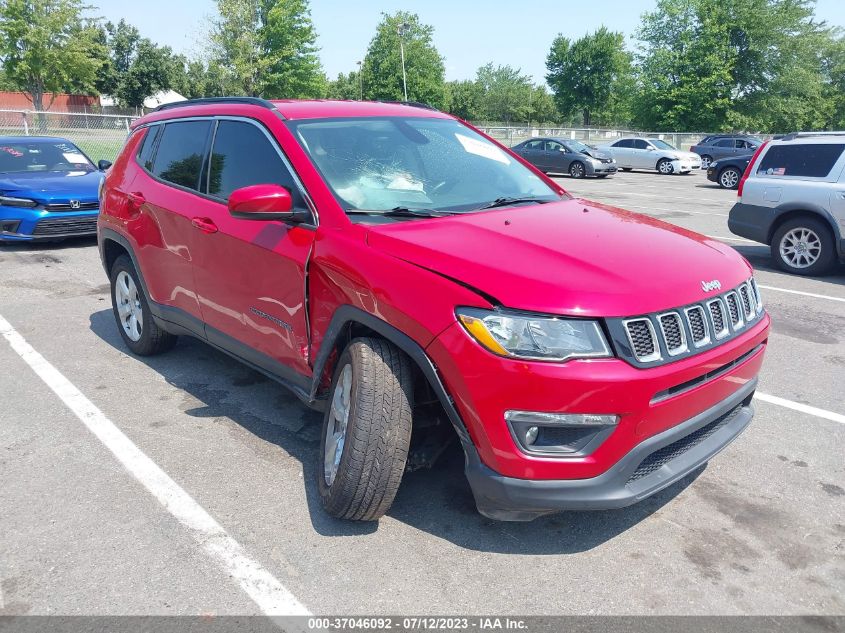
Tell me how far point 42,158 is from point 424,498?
9.76m

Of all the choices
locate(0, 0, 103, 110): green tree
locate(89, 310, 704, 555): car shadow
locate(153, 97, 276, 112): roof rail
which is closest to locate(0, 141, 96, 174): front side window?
locate(153, 97, 276, 112): roof rail

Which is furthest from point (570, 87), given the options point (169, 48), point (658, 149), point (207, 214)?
point (207, 214)

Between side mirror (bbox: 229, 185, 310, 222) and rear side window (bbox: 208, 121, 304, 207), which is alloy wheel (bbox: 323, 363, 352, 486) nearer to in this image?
side mirror (bbox: 229, 185, 310, 222)

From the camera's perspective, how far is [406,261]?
9.39 ft

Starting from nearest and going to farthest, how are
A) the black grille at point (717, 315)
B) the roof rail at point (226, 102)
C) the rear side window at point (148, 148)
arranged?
the black grille at point (717, 315), the roof rail at point (226, 102), the rear side window at point (148, 148)

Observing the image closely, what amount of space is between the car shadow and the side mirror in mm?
1300

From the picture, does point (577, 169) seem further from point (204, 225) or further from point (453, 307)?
point (453, 307)

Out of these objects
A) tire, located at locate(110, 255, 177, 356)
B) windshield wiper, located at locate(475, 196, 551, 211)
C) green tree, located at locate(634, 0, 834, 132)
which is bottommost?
tire, located at locate(110, 255, 177, 356)

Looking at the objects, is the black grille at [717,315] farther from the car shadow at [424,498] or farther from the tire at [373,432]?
the tire at [373,432]

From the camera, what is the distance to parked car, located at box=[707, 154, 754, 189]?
2142 centimetres

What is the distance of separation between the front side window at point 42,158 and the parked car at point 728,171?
1811 centimetres

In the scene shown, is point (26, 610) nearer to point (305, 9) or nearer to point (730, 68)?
point (730, 68)

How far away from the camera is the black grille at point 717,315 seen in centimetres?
288

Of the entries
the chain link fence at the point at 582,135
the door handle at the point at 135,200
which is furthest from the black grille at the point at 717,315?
the chain link fence at the point at 582,135
